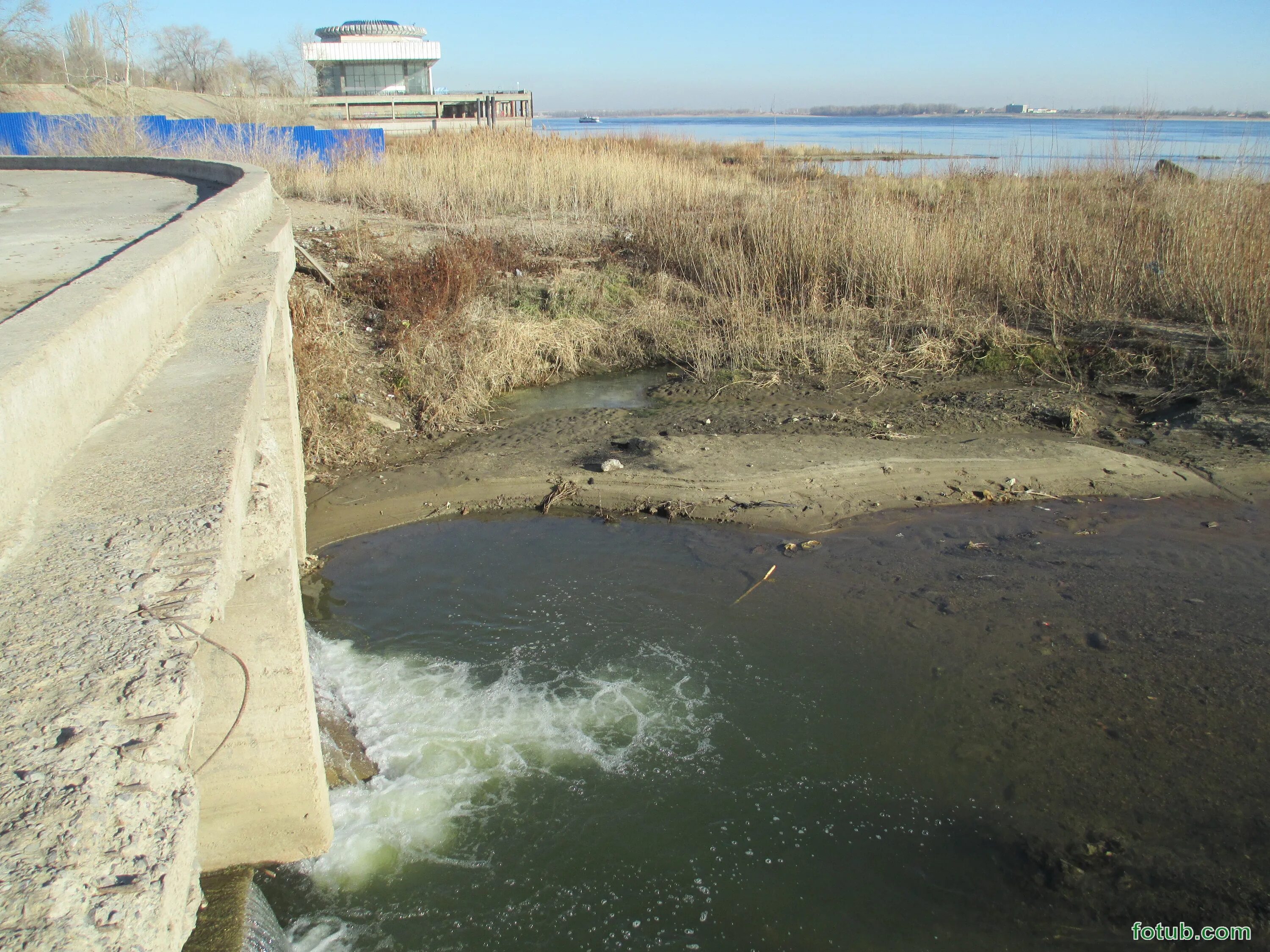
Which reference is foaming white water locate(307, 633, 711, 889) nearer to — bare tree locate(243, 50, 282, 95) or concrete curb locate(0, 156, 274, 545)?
concrete curb locate(0, 156, 274, 545)

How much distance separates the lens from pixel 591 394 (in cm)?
894

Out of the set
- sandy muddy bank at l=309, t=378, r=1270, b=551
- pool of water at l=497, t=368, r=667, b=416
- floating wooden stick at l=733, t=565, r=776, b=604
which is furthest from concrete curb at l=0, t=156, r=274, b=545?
pool of water at l=497, t=368, r=667, b=416

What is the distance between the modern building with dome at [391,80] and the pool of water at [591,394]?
30.3 m

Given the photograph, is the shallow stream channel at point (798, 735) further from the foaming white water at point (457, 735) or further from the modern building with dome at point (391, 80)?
the modern building with dome at point (391, 80)

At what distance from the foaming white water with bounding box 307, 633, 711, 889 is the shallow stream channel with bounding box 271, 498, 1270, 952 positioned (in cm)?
1

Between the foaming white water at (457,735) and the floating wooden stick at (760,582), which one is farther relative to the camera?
the floating wooden stick at (760,582)

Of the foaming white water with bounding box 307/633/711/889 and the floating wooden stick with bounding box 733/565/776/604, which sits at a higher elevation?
the floating wooden stick with bounding box 733/565/776/604

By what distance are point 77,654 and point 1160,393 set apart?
8570 mm

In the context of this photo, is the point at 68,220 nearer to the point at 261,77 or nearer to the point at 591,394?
the point at 591,394

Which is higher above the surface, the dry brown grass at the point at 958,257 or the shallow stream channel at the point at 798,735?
the dry brown grass at the point at 958,257

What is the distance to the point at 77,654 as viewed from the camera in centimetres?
171

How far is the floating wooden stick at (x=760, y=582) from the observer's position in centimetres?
505

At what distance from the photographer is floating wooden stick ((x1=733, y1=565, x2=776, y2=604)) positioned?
5.05 metres

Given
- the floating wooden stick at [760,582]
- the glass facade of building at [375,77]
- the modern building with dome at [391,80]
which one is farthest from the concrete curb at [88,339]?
the glass facade of building at [375,77]
